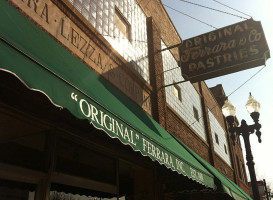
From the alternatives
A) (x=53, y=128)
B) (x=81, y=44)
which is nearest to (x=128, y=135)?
(x=53, y=128)

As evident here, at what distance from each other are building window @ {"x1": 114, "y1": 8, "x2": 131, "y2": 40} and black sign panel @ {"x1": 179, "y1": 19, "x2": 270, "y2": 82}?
6.95ft

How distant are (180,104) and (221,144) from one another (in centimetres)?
829

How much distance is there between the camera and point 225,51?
9.38 meters

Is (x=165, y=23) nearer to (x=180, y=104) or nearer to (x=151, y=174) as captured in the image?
(x=180, y=104)

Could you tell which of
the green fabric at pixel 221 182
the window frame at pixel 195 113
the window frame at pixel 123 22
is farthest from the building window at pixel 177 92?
the window frame at pixel 123 22

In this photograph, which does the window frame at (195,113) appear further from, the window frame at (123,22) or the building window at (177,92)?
the window frame at (123,22)

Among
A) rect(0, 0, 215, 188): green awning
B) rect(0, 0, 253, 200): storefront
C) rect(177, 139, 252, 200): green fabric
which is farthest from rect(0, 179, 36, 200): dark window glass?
rect(177, 139, 252, 200): green fabric

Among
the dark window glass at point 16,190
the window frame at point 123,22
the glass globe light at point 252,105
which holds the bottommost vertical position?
the dark window glass at point 16,190

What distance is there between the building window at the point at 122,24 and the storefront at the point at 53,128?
8.47ft

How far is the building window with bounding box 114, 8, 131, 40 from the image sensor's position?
865cm

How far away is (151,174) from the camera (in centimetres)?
851

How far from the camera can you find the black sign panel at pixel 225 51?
8992 millimetres

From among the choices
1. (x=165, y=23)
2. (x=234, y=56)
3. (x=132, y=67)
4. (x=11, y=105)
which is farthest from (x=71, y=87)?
(x=165, y=23)

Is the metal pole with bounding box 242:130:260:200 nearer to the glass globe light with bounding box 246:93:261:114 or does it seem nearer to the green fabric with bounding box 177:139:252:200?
the green fabric with bounding box 177:139:252:200
